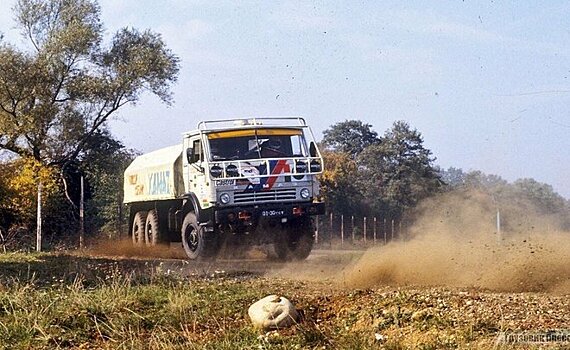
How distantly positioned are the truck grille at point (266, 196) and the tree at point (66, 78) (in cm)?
2304

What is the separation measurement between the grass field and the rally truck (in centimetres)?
538

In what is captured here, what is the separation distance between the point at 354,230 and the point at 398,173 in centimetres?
864

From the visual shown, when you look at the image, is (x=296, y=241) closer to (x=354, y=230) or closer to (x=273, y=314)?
(x=273, y=314)

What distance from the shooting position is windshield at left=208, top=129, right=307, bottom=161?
16.8m

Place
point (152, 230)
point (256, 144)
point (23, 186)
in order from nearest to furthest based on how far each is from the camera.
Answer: point (256, 144) < point (152, 230) < point (23, 186)

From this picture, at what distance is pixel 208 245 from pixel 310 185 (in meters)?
2.49

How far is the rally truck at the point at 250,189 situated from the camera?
53.8 ft

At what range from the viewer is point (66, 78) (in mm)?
38438

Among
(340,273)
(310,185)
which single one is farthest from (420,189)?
(340,273)

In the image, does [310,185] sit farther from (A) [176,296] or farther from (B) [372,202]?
(B) [372,202]

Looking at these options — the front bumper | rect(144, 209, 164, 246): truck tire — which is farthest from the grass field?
rect(144, 209, 164, 246): truck tire

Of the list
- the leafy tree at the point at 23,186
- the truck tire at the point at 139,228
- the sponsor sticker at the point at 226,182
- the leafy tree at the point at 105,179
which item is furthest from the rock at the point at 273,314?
the leafy tree at the point at 23,186

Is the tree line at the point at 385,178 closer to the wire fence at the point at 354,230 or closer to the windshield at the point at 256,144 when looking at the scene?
the wire fence at the point at 354,230

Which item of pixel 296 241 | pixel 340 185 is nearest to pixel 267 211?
pixel 296 241
